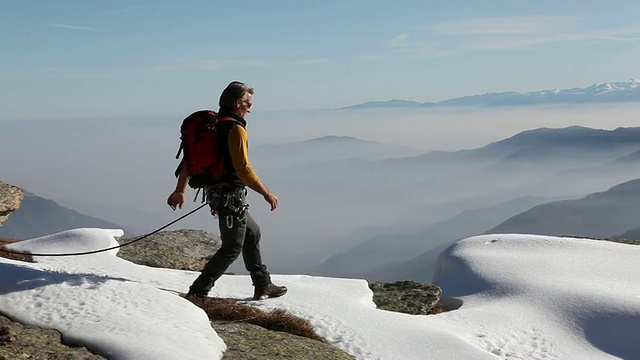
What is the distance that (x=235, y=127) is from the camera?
11180mm

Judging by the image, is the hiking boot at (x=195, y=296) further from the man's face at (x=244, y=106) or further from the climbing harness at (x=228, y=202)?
the man's face at (x=244, y=106)

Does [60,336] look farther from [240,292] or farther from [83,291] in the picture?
[240,292]

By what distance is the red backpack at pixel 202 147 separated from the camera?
11445mm

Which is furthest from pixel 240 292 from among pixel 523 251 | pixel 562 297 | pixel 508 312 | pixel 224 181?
pixel 523 251

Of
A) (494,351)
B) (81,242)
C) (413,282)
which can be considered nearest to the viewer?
(494,351)

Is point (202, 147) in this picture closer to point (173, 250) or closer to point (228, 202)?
point (228, 202)

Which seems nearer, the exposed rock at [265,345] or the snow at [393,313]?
the snow at [393,313]

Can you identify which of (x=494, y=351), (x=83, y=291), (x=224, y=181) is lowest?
(x=494, y=351)

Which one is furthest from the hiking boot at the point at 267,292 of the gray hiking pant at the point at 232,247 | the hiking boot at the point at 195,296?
the hiking boot at the point at 195,296

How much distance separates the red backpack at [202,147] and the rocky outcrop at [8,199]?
6.35 metres

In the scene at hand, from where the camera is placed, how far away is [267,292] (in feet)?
45.1

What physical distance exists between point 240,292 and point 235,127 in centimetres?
475

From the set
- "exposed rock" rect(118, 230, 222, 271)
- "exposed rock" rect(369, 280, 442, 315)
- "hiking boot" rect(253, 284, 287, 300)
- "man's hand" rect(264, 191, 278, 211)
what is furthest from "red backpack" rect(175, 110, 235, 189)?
"exposed rock" rect(118, 230, 222, 271)

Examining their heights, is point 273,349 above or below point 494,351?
above
